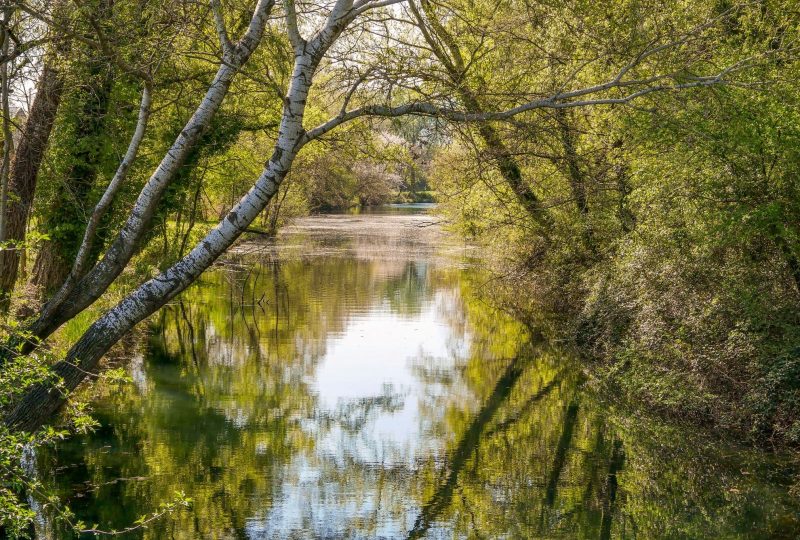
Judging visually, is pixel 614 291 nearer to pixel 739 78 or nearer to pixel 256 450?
pixel 739 78

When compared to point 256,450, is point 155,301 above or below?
above

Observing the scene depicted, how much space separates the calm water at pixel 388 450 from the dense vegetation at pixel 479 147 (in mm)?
868

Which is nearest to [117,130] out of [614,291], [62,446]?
[62,446]

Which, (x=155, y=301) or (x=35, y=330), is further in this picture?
(x=35, y=330)

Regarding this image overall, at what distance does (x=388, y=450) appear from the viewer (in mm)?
11523

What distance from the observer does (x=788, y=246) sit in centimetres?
1145

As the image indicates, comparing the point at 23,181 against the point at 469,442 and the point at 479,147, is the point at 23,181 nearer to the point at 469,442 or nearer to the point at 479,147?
the point at 479,147

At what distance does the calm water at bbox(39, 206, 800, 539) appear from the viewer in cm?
905

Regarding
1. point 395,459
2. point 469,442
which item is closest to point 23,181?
point 395,459

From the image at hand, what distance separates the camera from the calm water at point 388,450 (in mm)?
9047

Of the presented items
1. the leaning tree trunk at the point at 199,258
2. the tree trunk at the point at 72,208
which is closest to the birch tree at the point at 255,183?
the leaning tree trunk at the point at 199,258

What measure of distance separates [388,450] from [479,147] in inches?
172

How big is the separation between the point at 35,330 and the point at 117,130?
7399 millimetres

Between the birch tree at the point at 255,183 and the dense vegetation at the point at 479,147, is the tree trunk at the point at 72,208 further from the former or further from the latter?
the birch tree at the point at 255,183
